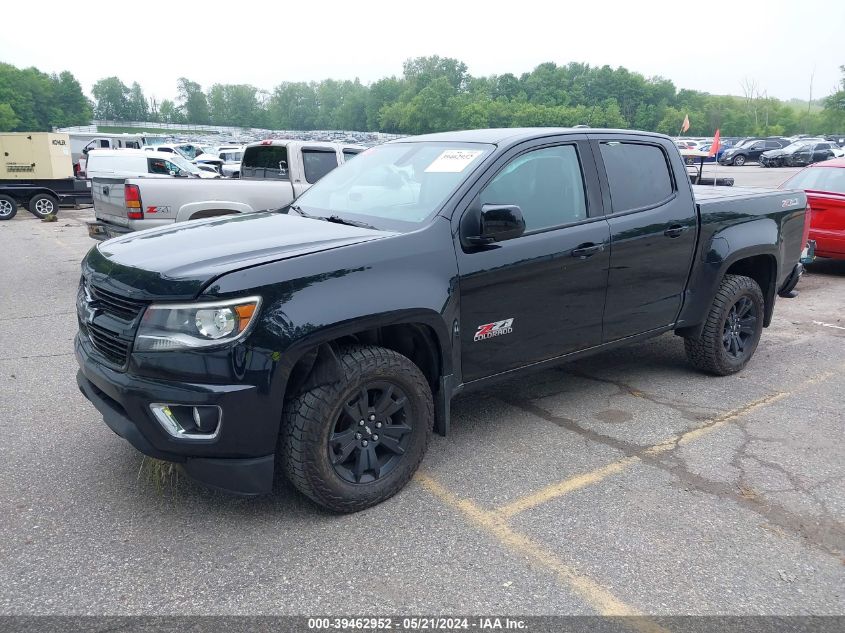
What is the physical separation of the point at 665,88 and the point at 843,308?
411 feet

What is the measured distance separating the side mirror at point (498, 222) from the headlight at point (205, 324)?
1.28 m

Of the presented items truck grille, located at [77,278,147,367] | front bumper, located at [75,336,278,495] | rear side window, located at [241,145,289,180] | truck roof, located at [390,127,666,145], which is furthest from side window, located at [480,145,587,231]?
rear side window, located at [241,145,289,180]

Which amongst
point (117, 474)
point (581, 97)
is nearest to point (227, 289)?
point (117, 474)

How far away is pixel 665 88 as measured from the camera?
120125 millimetres

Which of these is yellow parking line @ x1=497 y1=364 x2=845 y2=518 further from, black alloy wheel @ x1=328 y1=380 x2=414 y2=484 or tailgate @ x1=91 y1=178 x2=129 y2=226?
tailgate @ x1=91 y1=178 x2=129 y2=226

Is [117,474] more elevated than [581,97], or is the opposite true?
[581,97]

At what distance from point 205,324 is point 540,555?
1.77 meters

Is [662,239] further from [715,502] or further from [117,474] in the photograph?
[117,474]

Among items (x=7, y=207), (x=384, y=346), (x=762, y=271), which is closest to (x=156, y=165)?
(x=7, y=207)

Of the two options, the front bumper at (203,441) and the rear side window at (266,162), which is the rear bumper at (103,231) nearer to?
the rear side window at (266,162)

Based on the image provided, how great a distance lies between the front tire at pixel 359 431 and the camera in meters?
3.06

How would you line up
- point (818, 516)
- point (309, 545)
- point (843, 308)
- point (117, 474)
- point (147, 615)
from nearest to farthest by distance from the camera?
point (147, 615) → point (309, 545) → point (818, 516) → point (117, 474) → point (843, 308)

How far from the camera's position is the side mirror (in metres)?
3.50

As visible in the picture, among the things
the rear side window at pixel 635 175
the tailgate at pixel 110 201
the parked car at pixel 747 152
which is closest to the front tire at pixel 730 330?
Answer: the rear side window at pixel 635 175
